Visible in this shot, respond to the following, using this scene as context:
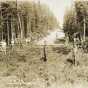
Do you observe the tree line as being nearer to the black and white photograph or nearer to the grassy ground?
the black and white photograph

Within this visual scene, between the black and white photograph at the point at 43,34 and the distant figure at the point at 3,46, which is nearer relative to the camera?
the black and white photograph at the point at 43,34

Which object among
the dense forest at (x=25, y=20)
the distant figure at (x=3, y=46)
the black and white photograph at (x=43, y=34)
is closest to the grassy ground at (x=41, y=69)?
the black and white photograph at (x=43, y=34)

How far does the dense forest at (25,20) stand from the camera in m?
5.65

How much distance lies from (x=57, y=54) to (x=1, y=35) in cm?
166

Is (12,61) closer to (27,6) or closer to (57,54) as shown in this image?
(57,54)

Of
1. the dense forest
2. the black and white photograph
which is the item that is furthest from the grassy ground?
the dense forest

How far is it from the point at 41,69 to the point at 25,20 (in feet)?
5.95

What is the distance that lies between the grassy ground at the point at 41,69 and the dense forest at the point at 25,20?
0.45m

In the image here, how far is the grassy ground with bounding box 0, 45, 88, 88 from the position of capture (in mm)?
4016

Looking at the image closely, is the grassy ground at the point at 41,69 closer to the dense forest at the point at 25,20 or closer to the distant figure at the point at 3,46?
the distant figure at the point at 3,46

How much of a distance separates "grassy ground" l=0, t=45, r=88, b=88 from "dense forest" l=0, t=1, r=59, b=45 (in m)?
0.45

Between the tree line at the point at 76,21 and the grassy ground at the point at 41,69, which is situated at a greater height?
the tree line at the point at 76,21

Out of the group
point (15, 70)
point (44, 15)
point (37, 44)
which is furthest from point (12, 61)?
point (44, 15)

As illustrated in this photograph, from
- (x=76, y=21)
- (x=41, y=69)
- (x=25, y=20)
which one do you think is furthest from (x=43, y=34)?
(x=41, y=69)
